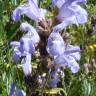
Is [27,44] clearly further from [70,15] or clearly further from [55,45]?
[70,15]

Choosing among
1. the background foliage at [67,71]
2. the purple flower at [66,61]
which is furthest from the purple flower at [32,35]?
the background foliage at [67,71]

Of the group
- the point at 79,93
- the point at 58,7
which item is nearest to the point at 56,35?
the point at 58,7

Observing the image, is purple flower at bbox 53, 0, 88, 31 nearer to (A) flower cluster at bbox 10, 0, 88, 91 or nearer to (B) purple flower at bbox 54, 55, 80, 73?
(A) flower cluster at bbox 10, 0, 88, 91

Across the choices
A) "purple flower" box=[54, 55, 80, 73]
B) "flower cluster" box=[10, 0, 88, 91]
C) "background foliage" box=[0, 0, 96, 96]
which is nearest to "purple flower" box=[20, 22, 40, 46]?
"flower cluster" box=[10, 0, 88, 91]

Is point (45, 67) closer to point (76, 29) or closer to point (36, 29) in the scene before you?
point (36, 29)

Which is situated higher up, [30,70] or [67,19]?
[67,19]

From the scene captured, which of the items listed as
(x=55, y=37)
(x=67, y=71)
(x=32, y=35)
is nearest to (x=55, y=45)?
(x=55, y=37)

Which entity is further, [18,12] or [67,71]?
[67,71]
